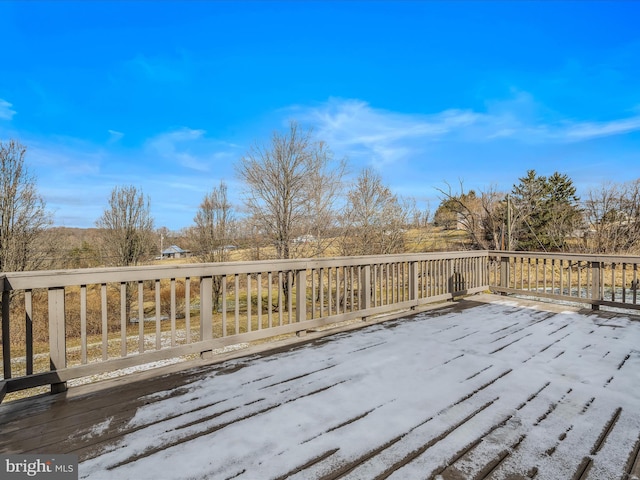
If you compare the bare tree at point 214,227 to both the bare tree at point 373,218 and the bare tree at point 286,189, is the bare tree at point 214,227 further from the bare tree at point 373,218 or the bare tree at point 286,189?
the bare tree at point 373,218

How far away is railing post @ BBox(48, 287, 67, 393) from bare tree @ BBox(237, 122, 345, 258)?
24.5 ft

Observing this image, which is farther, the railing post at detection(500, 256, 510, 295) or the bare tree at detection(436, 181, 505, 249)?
the bare tree at detection(436, 181, 505, 249)

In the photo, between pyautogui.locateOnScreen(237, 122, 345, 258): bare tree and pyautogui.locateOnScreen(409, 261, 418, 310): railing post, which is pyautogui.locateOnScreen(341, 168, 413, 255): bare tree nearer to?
pyautogui.locateOnScreen(237, 122, 345, 258): bare tree

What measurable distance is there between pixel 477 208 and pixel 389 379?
15.0m

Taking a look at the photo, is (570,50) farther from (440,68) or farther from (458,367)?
(458,367)

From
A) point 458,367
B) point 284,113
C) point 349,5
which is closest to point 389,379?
point 458,367

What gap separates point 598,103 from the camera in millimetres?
10930

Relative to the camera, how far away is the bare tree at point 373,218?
10.3 m

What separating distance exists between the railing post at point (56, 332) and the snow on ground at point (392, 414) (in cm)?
74

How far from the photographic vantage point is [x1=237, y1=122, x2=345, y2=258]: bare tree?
9.60 meters

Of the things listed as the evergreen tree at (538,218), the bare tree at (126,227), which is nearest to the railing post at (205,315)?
the bare tree at (126,227)

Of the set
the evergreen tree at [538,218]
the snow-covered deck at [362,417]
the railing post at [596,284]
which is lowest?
the snow-covered deck at [362,417]

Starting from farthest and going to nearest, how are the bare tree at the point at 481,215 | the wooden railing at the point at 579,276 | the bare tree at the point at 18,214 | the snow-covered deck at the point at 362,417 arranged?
the bare tree at the point at 481,215 → the bare tree at the point at 18,214 → the wooden railing at the point at 579,276 → the snow-covered deck at the point at 362,417

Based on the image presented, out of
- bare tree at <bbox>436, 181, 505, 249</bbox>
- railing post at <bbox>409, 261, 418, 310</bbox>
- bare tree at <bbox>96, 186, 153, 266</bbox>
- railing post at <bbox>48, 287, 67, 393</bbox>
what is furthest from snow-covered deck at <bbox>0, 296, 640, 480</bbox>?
bare tree at <bbox>436, 181, 505, 249</bbox>
